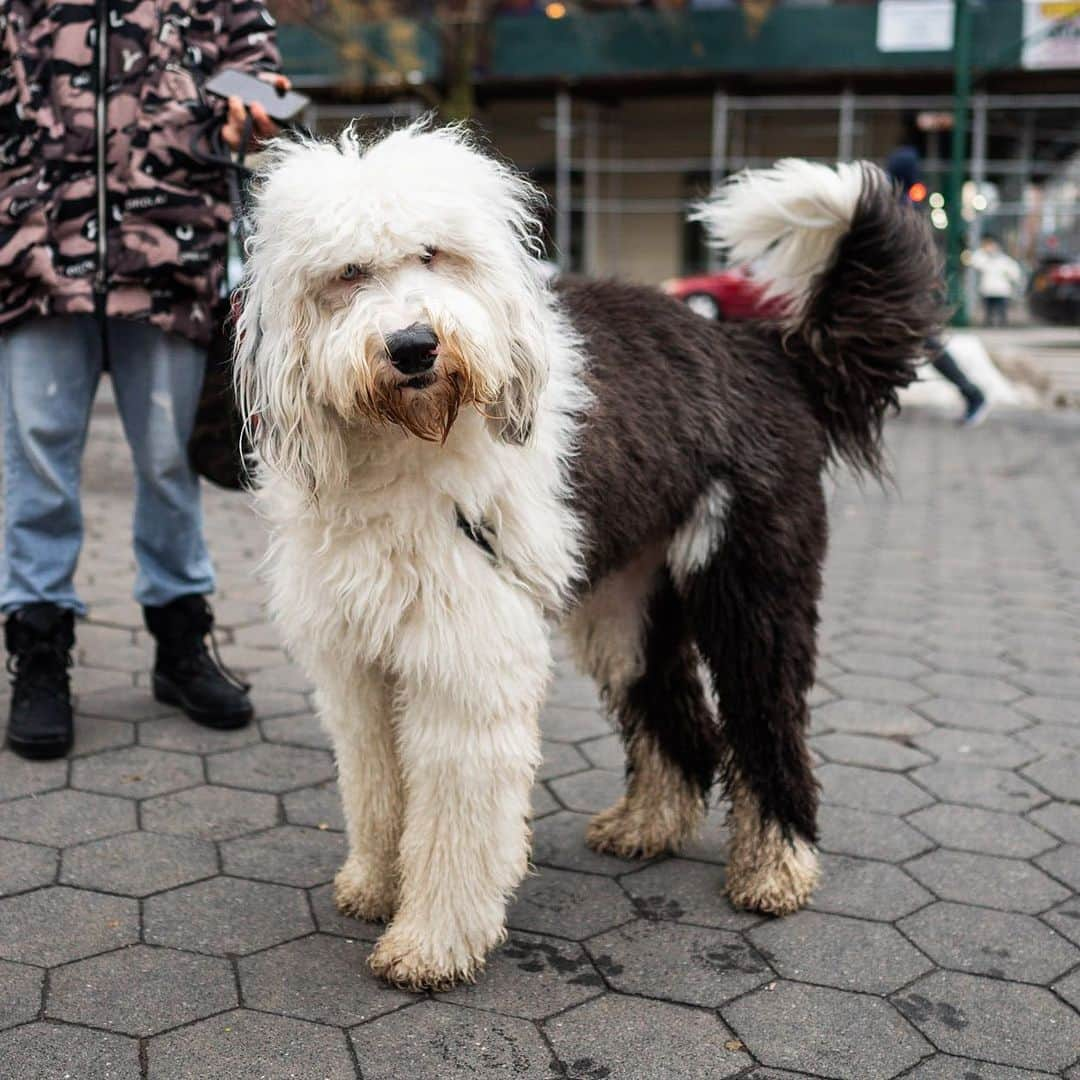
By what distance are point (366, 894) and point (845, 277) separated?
6.02ft

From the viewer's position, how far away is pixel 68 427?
3555 millimetres

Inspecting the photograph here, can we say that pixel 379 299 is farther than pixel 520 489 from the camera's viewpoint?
No

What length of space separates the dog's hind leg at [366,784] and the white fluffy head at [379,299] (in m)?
0.51

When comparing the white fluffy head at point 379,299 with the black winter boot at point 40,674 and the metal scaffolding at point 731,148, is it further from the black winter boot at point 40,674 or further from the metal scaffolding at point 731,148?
the metal scaffolding at point 731,148

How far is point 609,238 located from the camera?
27844mm

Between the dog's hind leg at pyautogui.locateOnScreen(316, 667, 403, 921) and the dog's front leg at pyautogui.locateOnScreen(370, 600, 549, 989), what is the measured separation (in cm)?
11

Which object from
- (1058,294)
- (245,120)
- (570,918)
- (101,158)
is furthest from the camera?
(1058,294)

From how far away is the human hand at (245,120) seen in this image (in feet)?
11.0

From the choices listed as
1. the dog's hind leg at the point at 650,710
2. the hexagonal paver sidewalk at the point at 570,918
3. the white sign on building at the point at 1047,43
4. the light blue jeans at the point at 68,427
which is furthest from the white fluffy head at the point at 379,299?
the white sign on building at the point at 1047,43

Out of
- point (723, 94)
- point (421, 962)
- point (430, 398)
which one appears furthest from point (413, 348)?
point (723, 94)

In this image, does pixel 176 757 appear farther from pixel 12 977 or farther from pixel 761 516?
pixel 761 516

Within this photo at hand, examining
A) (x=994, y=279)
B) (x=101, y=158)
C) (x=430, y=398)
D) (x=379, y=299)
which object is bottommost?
(x=430, y=398)

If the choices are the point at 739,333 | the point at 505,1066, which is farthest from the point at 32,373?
the point at 505,1066

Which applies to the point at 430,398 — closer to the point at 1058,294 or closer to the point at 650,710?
the point at 650,710
